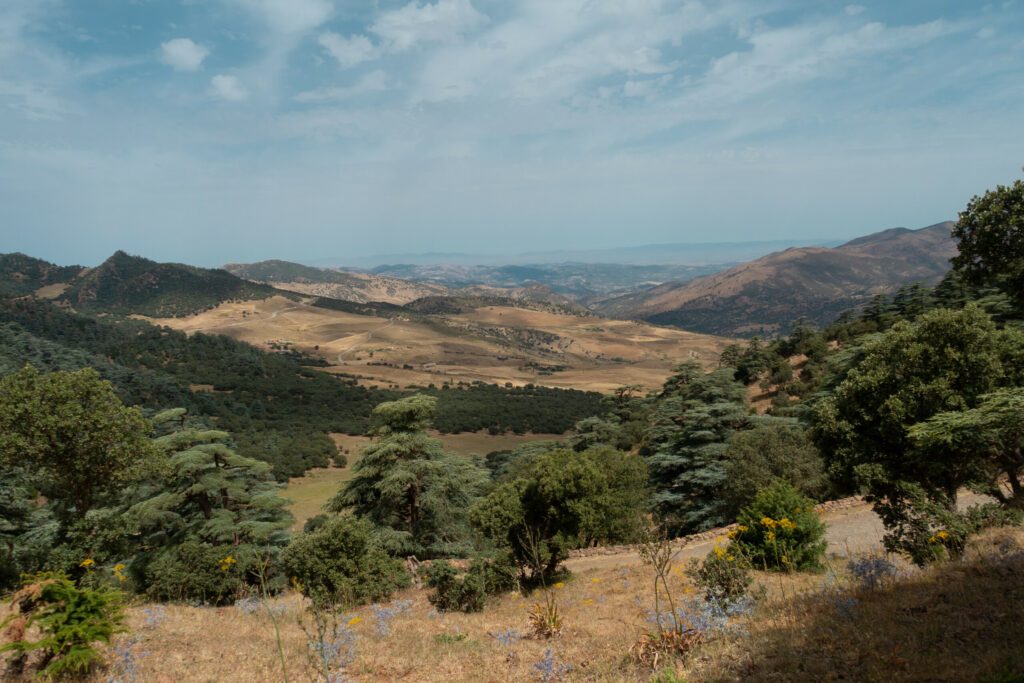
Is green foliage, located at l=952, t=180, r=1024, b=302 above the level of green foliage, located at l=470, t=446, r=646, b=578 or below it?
above

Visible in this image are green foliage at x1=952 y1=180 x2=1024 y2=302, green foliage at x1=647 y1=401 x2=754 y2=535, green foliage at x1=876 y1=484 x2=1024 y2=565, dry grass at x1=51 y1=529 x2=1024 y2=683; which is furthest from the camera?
green foliage at x1=647 y1=401 x2=754 y2=535

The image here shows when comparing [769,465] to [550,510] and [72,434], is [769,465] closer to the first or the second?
[550,510]

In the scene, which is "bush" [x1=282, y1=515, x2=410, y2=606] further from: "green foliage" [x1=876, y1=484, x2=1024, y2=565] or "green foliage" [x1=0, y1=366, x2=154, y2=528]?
"green foliage" [x1=876, y1=484, x2=1024, y2=565]

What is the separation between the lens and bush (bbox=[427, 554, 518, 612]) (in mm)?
13141

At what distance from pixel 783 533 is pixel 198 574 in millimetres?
16206

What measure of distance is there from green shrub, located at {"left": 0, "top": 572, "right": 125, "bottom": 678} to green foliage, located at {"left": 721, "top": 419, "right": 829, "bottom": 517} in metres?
19.3

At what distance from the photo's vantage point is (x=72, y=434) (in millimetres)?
13250

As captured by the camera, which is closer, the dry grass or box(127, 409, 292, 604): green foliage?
the dry grass

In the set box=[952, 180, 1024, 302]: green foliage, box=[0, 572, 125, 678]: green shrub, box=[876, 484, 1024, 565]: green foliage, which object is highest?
box=[952, 180, 1024, 302]: green foliage

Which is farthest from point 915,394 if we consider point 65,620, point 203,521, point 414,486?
point 203,521

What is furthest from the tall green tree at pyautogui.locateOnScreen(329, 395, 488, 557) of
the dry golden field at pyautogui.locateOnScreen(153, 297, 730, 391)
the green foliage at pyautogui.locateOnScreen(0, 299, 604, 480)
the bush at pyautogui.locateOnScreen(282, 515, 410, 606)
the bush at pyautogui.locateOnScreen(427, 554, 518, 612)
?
the dry golden field at pyautogui.locateOnScreen(153, 297, 730, 391)

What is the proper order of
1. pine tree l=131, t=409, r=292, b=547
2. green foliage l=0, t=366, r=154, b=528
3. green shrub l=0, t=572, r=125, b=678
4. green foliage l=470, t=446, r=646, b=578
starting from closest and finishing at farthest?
green shrub l=0, t=572, r=125, b=678
green foliage l=0, t=366, r=154, b=528
green foliage l=470, t=446, r=646, b=578
pine tree l=131, t=409, r=292, b=547

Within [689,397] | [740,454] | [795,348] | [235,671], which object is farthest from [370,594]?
[795,348]

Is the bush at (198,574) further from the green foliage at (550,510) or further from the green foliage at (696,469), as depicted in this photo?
the green foliage at (696,469)
